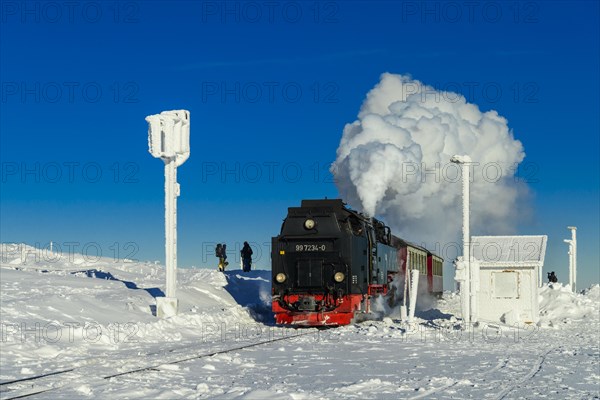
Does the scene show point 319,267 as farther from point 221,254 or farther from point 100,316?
point 221,254

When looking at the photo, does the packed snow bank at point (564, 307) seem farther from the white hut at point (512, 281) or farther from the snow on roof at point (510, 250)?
the snow on roof at point (510, 250)

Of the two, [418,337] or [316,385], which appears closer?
[316,385]

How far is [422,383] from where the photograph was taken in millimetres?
11812

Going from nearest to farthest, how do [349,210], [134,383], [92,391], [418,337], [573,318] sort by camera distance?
[92,391]
[134,383]
[418,337]
[349,210]
[573,318]

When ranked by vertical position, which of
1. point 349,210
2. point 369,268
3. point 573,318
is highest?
point 349,210

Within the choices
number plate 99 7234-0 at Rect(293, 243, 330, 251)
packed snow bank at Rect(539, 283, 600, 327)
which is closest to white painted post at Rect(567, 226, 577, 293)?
packed snow bank at Rect(539, 283, 600, 327)

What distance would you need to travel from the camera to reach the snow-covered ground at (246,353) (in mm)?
11055

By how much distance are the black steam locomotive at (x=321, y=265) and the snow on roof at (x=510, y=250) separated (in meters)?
4.87

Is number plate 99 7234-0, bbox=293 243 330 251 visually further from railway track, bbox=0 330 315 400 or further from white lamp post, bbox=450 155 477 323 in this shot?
railway track, bbox=0 330 315 400

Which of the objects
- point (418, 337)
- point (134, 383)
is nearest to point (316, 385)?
point (134, 383)

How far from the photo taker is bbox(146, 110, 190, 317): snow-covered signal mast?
75.3 ft

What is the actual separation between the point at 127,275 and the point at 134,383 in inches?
1141

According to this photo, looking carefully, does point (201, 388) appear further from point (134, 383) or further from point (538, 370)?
point (538, 370)

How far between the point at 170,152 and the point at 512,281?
40.0ft
